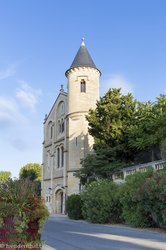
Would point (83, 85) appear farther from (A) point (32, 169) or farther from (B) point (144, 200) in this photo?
(A) point (32, 169)

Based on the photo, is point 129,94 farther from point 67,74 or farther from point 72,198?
point 67,74

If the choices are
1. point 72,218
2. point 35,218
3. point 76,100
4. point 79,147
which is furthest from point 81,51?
point 35,218

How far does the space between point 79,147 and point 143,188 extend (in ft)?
73.0

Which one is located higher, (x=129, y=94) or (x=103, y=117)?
(x=129, y=94)

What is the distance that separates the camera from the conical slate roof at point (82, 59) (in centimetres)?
4075

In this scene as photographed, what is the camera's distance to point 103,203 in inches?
806

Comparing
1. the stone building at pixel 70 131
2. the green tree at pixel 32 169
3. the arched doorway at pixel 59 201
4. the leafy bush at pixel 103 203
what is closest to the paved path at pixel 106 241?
the leafy bush at pixel 103 203

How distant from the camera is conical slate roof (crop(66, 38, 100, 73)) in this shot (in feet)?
134

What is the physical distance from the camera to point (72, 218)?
26.5 meters

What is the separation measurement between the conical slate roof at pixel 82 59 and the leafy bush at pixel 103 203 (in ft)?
71.4

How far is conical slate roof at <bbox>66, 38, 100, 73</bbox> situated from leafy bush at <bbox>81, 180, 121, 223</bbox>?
71.4 ft

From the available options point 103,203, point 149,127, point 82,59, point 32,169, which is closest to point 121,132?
point 149,127

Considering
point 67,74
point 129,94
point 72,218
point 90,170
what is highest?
point 67,74

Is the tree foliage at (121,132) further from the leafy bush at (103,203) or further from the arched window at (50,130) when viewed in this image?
the arched window at (50,130)
